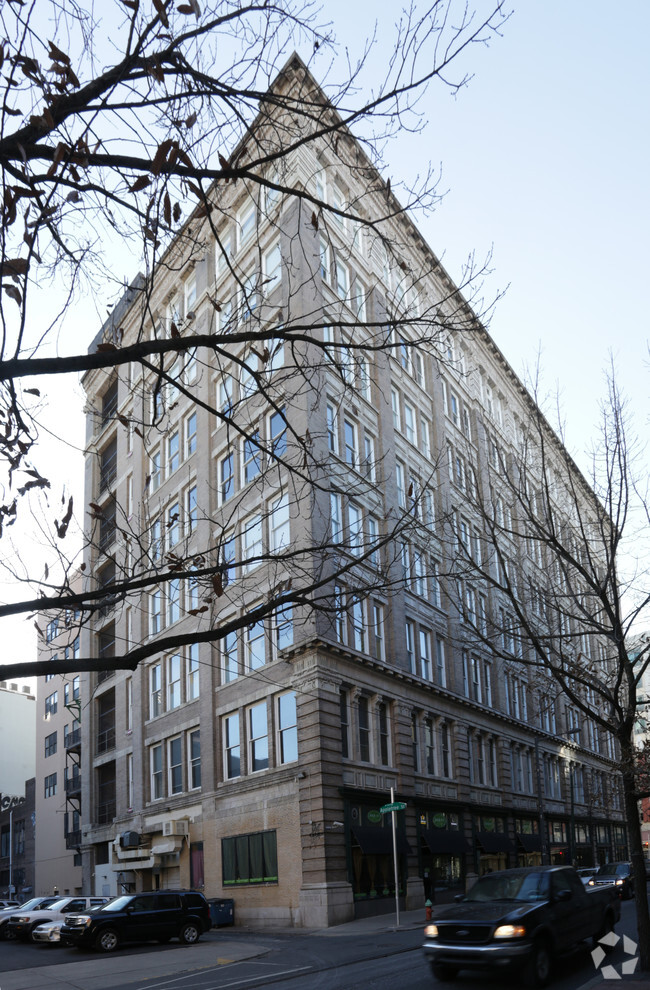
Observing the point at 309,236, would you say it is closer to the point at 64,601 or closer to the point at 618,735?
the point at 618,735

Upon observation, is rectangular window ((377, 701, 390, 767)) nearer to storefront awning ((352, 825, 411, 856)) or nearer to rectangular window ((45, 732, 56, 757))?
storefront awning ((352, 825, 411, 856))

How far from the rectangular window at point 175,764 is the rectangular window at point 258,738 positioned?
6.67 metres

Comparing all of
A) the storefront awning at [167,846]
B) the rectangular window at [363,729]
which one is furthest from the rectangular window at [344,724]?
the storefront awning at [167,846]

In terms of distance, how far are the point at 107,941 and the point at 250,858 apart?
9283 millimetres

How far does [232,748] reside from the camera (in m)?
35.7

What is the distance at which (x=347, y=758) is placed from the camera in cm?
3194

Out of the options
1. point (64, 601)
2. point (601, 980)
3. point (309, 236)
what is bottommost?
point (601, 980)

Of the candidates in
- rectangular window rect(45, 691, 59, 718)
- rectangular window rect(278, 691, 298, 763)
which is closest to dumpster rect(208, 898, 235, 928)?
rectangular window rect(278, 691, 298, 763)

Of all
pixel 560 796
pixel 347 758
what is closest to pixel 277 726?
pixel 347 758

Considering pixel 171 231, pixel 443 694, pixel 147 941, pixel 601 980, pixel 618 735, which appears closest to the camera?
pixel 171 231

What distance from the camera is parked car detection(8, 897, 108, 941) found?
30703 mm

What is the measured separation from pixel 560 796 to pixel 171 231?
5875 cm

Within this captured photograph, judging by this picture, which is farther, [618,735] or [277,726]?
[277,726]

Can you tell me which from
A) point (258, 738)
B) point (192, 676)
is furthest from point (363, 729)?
point (192, 676)
